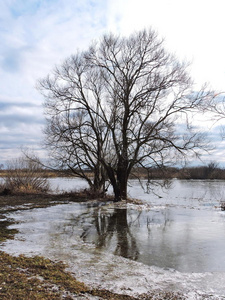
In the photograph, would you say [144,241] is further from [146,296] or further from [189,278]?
[146,296]

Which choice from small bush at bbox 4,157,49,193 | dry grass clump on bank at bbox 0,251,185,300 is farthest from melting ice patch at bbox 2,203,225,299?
small bush at bbox 4,157,49,193

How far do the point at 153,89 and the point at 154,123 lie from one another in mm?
2085

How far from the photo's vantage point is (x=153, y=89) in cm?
1617

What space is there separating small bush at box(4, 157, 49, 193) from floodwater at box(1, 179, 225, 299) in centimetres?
1003

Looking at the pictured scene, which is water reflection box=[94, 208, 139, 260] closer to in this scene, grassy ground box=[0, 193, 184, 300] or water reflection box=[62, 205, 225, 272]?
water reflection box=[62, 205, 225, 272]

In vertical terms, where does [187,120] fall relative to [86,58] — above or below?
below

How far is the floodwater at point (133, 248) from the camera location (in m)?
5.01

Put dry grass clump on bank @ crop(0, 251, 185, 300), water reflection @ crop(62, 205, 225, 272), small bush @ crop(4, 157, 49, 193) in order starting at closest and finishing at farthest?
dry grass clump on bank @ crop(0, 251, 185, 300) < water reflection @ crop(62, 205, 225, 272) < small bush @ crop(4, 157, 49, 193)

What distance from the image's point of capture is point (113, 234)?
8828mm

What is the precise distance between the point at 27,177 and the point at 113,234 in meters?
15.0

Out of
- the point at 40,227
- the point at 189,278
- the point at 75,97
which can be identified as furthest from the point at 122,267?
the point at 75,97

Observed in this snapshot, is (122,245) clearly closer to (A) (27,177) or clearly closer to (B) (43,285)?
(B) (43,285)

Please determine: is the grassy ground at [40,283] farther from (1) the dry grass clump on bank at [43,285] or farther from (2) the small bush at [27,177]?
(2) the small bush at [27,177]

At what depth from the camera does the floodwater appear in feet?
16.4
